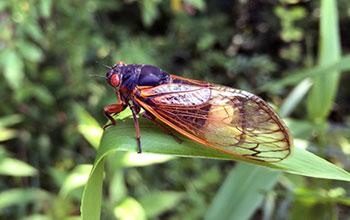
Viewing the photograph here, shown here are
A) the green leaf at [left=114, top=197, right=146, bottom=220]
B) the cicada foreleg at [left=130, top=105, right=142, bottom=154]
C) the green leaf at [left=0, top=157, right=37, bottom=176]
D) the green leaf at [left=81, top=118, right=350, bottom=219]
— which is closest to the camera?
the green leaf at [left=81, top=118, right=350, bottom=219]

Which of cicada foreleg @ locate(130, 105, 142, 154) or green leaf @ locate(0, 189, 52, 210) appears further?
green leaf @ locate(0, 189, 52, 210)

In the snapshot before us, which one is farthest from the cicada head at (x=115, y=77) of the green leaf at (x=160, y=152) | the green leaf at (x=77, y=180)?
the green leaf at (x=77, y=180)

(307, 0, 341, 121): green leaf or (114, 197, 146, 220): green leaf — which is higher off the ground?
(307, 0, 341, 121): green leaf

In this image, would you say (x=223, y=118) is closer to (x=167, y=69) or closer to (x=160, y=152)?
(x=160, y=152)

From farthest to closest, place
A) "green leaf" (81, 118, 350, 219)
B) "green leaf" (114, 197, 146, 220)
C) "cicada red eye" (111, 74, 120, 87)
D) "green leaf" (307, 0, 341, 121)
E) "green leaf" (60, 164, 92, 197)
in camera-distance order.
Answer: "green leaf" (307, 0, 341, 121) → "green leaf" (60, 164, 92, 197) → "green leaf" (114, 197, 146, 220) → "cicada red eye" (111, 74, 120, 87) → "green leaf" (81, 118, 350, 219)

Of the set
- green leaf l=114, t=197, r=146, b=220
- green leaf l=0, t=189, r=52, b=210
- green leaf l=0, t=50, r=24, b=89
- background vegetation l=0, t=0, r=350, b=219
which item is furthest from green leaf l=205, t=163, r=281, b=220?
green leaf l=0, t=50, r=24, b=89

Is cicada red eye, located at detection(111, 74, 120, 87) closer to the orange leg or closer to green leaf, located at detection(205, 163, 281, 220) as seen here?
the orange leg

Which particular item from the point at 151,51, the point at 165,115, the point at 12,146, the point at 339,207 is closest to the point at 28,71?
the point at 12,146

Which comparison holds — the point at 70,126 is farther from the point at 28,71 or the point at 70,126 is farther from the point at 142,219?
the point at 142,219
